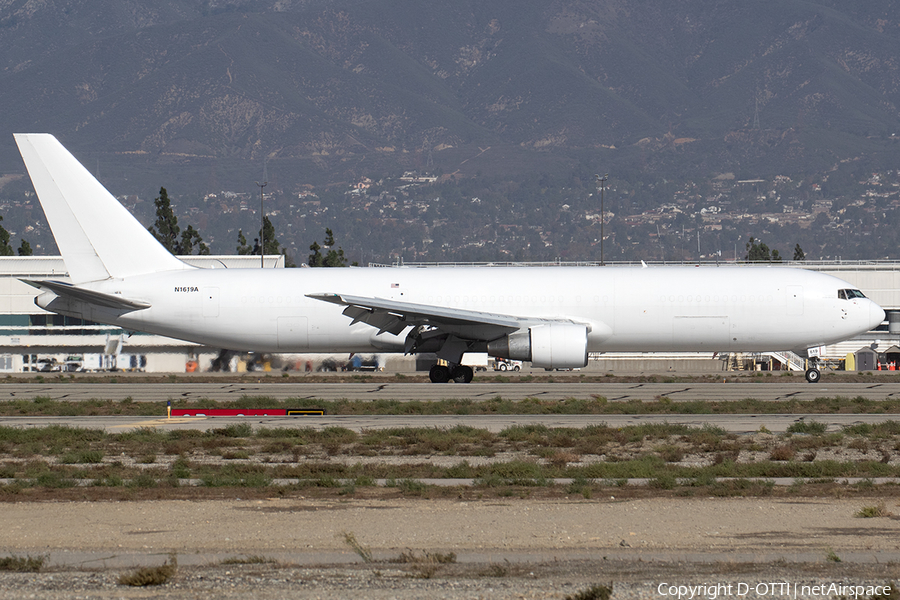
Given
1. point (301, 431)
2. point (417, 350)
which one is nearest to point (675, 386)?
point (417, 350)

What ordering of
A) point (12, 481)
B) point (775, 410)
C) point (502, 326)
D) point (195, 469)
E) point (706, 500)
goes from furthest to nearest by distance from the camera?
point (502, 326) → point (775, 410) → point (195, 469) → point (12, 481) → point (706, 500)


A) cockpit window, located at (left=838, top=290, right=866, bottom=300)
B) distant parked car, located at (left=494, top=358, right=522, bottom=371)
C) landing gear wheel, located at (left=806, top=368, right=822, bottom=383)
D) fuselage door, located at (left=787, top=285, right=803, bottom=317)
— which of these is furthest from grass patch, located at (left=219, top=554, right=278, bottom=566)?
distant parked car, located at (left=494, top=358, right=522, bottom=371)

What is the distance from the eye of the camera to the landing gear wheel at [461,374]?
36750mm

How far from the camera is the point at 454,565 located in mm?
11367

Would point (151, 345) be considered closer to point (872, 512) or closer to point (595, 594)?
point (872, 512)

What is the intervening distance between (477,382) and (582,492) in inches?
924

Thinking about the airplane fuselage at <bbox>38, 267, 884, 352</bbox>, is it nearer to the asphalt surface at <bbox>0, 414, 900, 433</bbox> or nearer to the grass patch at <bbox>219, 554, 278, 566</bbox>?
the asphalt surface at <bbox>0, 414, 900, 433</bbox>

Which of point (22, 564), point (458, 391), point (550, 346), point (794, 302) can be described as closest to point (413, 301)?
point (458, 391)

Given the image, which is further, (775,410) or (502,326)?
(502,326)

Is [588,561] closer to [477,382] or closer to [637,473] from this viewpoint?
[637,473]

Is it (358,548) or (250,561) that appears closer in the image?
(250,561)

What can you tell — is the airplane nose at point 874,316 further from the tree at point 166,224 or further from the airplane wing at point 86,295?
the tree at point 166,224

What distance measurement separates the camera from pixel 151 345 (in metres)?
62.6

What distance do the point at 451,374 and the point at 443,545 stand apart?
2463cm
